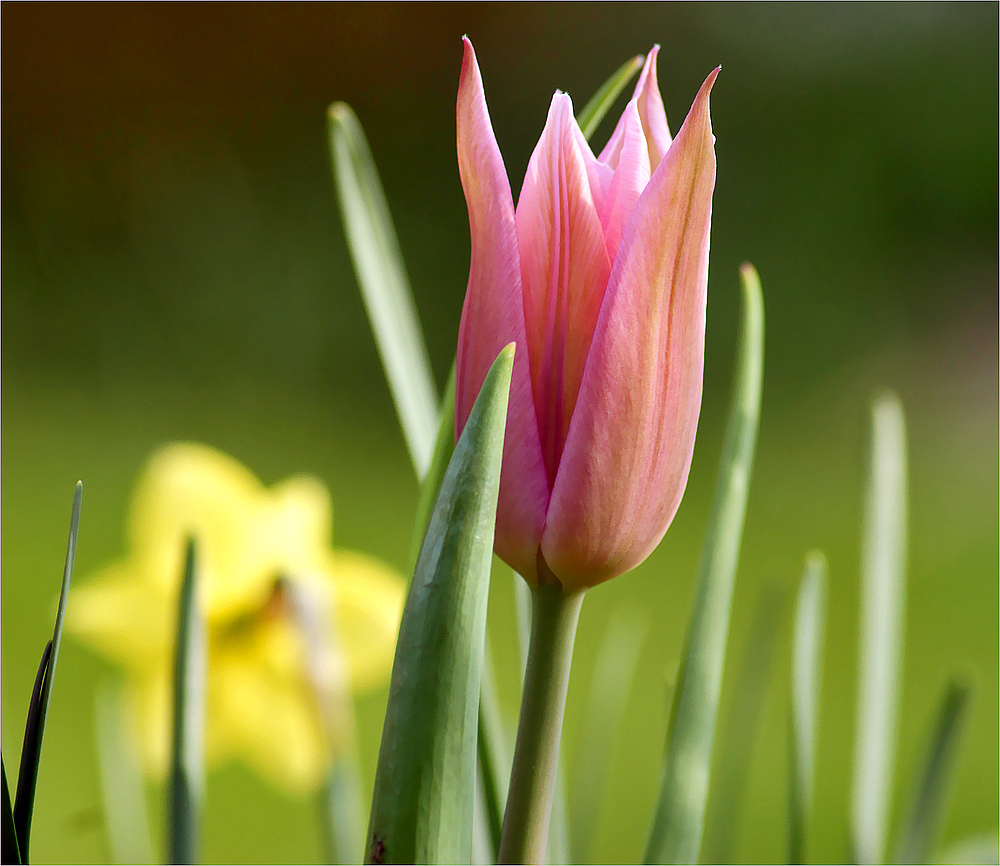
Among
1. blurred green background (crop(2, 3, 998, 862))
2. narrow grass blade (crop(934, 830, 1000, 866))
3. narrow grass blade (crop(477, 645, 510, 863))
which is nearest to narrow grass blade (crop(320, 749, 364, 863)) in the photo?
narrow grass blade (crop(477, 645, 510, 863))

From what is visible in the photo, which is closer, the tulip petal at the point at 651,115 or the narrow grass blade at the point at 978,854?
the tulip petal at the point at 651,115

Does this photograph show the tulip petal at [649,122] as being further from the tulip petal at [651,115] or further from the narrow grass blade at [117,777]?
the narrow grass blade at [117,777]

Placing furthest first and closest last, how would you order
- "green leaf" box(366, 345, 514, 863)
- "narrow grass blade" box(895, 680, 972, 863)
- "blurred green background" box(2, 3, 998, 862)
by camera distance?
"blurred green background" box(2, 3, 998, 862) → "narrow grass blade" box(895, 680, 972, 863) → "green leaf" box(366, 345, 514, 863)

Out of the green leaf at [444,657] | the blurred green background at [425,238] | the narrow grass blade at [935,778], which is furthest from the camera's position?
the blurred green background at [425,238]

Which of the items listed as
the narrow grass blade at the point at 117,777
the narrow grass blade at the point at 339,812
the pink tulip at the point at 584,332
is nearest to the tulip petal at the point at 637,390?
the pink tulip at the point at 584,332

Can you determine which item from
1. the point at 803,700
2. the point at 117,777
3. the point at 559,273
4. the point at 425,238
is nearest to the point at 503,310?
the point at 559,273

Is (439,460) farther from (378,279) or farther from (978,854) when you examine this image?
(978,854)

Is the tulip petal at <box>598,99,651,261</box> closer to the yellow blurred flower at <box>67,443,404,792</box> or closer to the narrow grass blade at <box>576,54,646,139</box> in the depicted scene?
the narrow grass blade at <box>576,54,646,139</box>
